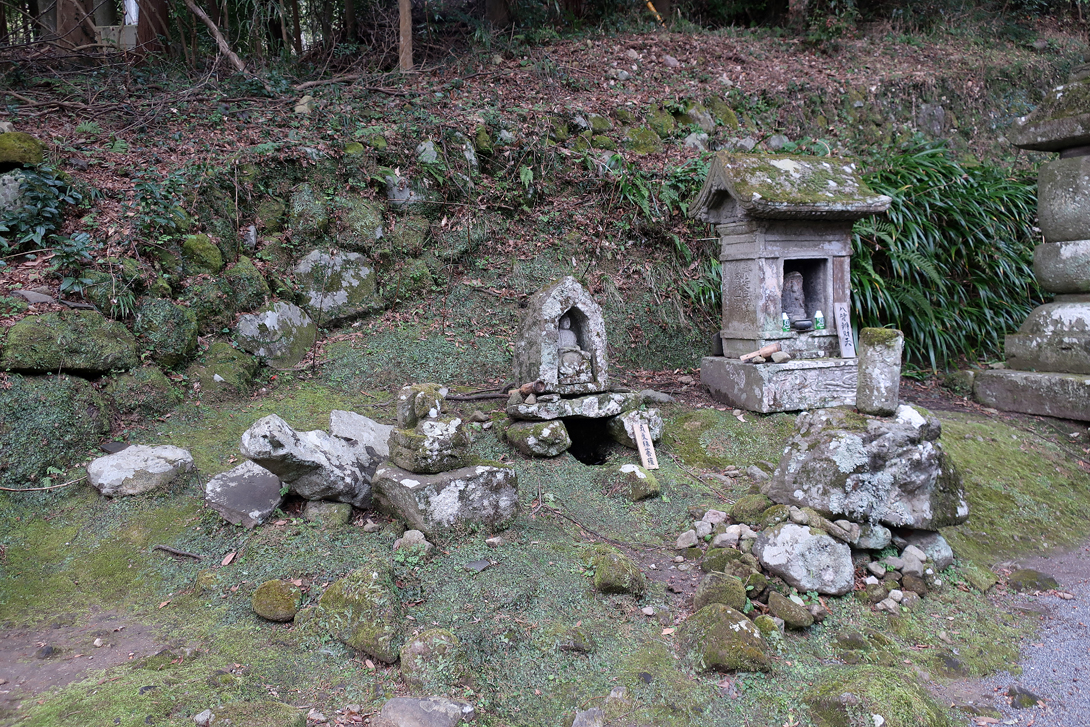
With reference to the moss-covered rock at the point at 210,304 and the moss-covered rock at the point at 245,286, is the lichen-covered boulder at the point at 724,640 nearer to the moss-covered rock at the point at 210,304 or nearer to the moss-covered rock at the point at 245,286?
the moss-covered rock at the point at 210,304

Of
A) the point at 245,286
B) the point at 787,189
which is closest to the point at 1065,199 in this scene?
the point at 787,189

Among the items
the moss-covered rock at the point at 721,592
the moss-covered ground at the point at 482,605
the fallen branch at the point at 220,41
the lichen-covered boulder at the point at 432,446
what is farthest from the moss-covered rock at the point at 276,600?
the fallen branch at the point at 220,41

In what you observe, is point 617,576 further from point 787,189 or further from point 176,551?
point 787,189

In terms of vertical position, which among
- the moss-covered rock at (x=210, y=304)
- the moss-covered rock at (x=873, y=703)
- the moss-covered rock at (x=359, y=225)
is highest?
the moss-covered rock at (x=359, y=225)

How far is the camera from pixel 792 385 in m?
5.89

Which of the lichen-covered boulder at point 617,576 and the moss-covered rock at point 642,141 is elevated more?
the moss-covered rock at point 642,141

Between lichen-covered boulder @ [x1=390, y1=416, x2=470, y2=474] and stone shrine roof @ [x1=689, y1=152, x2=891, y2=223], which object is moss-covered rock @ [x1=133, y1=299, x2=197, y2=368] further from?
stone shrine roof @ [x1=689, y1=152, x2=891, y2=223]

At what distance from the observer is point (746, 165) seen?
5977mm

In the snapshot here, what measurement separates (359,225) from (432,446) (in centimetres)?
421

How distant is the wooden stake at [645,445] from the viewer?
4949 millimetres

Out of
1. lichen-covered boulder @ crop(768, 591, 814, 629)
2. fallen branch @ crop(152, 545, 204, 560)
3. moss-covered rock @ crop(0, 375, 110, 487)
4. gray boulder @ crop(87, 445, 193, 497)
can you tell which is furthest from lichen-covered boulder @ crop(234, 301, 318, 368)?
lichen-covered boulder @ crop(768, 591, 814, 629)

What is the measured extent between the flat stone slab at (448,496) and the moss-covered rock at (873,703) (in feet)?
6.17

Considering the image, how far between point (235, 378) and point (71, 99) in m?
4.85

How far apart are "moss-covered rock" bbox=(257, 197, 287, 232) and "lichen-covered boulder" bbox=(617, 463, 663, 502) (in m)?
4.75
